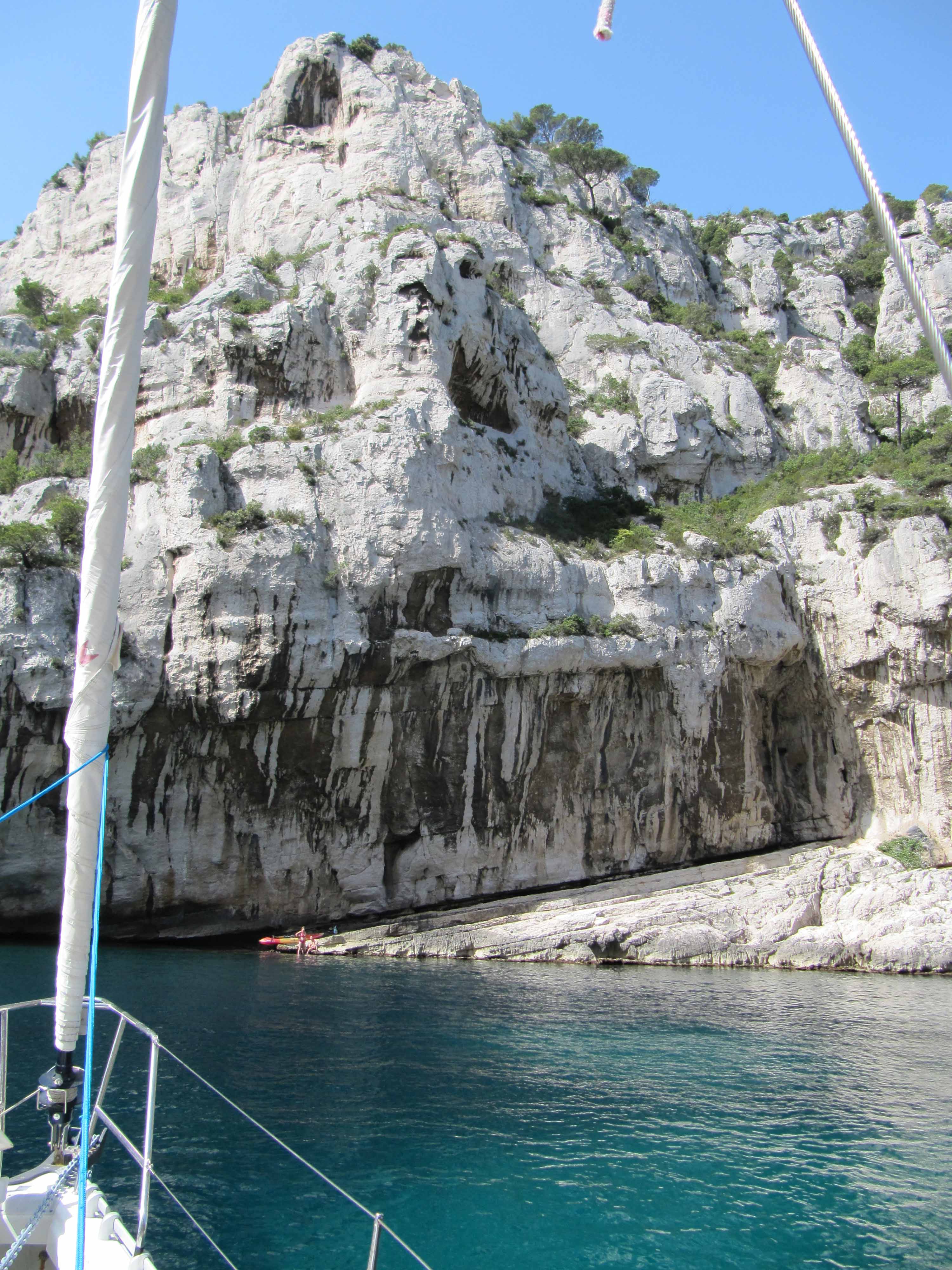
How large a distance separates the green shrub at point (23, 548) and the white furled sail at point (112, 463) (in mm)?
22088

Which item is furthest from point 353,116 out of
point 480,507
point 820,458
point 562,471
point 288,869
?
point 288,869

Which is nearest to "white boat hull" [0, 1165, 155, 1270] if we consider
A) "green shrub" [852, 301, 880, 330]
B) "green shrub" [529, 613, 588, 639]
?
"green shrub" [529, 613, 588, 639]

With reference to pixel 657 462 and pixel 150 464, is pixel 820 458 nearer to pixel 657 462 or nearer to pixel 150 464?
pixel 657 462

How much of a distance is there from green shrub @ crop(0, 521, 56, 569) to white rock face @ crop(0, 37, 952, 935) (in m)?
0.27

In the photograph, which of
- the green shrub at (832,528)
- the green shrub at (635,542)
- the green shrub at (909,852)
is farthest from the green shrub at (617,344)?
the green shrub at (909,852)

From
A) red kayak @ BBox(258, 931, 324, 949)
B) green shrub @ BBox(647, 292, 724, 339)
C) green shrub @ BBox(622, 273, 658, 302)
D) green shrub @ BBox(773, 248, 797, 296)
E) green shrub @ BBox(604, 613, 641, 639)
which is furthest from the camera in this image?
green shrub @ BBox(773, 248, 797, 296)

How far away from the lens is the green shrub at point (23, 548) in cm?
2650

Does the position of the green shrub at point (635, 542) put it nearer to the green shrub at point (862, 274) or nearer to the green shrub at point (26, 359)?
the green shrub at point (26, 359)

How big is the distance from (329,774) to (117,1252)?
22971 mm

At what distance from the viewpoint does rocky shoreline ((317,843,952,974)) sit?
91.0 ft

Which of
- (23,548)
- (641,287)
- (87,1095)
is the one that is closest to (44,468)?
(23,548)

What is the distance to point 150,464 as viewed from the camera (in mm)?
30406

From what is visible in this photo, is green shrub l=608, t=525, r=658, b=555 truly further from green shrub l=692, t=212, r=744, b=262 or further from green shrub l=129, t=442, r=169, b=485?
green shrub l=692, t=212, r=744, b=262

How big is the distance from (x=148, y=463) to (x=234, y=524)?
4.88m
